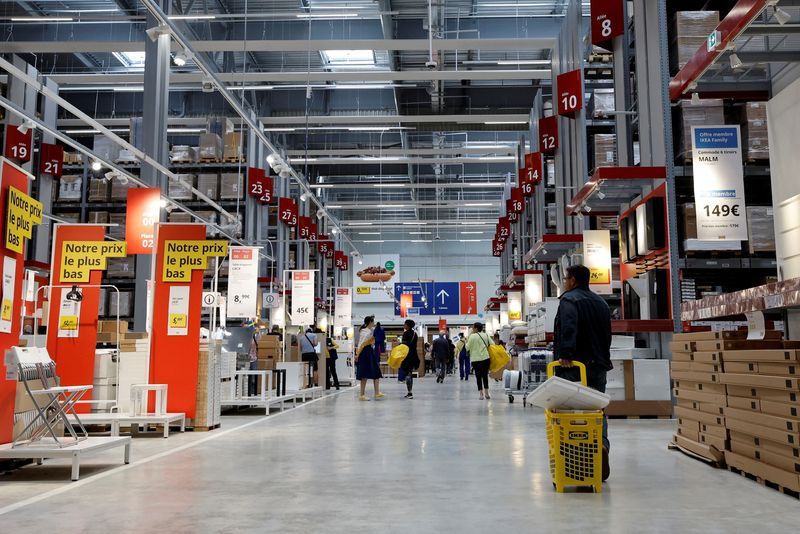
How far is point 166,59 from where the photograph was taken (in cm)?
1459

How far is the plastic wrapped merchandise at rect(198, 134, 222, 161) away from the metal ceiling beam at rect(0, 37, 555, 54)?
9.16 feet

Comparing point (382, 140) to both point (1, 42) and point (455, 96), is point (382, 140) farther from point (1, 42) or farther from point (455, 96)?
point (1, 42)

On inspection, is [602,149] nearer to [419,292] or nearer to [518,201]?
[518,201]

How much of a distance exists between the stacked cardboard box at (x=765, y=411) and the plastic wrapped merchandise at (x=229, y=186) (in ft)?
49.4

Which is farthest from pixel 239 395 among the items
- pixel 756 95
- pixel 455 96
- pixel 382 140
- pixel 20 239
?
pixel 382 140

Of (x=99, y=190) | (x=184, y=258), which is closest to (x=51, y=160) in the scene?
(x=99, y=190)

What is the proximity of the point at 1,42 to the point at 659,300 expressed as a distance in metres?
14.9

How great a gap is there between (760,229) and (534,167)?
28.3 ft

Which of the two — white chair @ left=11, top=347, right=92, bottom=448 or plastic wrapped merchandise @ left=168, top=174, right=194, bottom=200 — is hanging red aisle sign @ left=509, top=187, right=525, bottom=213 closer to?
plastic wrapped merchandise @ left=168, top=174, right=194, bottom=200

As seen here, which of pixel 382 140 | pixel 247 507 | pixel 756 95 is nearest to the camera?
pixel 247 507

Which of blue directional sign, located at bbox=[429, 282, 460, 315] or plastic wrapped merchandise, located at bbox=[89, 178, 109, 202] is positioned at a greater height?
plastic wrapped merchandise, located at bbox=[89, 178, 109, 202]

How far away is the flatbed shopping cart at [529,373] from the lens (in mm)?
13070

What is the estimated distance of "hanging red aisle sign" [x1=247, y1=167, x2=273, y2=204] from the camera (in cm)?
1862

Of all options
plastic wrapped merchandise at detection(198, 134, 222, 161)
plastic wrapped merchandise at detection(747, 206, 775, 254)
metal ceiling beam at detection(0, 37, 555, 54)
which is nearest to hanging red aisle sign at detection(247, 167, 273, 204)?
plastic wrapped merchandise at detection(198, 134, 222, 161)
